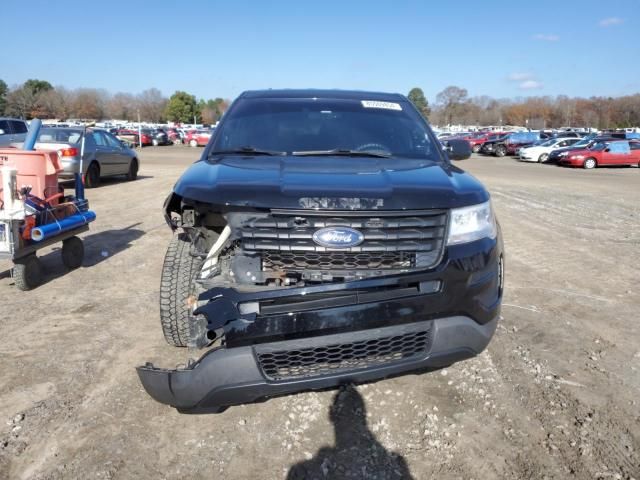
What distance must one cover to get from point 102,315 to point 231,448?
2.39m

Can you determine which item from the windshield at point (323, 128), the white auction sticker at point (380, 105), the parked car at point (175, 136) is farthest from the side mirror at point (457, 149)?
the parked car at point (175, 136)

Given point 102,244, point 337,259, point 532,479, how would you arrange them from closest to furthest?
1. point 532,479
2. point 337,259
3. point 102,244

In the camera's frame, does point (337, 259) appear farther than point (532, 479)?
Yes

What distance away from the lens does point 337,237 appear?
2609 millimetres

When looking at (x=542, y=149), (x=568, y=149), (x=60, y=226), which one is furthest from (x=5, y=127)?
(x=542, y=149)

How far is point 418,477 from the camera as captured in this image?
8.26ft

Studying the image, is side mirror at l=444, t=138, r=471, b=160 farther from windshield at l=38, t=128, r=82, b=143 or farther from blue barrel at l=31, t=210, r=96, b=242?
windshield at l=38, t=128, r=82, b=143

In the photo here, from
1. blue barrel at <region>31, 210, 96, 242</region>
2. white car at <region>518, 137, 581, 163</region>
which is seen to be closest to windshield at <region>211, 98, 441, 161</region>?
blue barrel at <region>31, 210, 96, 242</region>

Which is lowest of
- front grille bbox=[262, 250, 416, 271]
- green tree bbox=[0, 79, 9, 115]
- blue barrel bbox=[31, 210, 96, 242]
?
blue barrel bbox=[31, 210, 96, 242]

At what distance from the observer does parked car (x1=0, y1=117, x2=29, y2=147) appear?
52.4 ft

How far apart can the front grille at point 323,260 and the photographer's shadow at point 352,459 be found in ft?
3.08

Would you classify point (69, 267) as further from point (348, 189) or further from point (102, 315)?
point (348, 189)

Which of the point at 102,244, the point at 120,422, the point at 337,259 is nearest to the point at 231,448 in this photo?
the point at 120,422

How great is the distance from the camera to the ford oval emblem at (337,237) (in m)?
2.60
